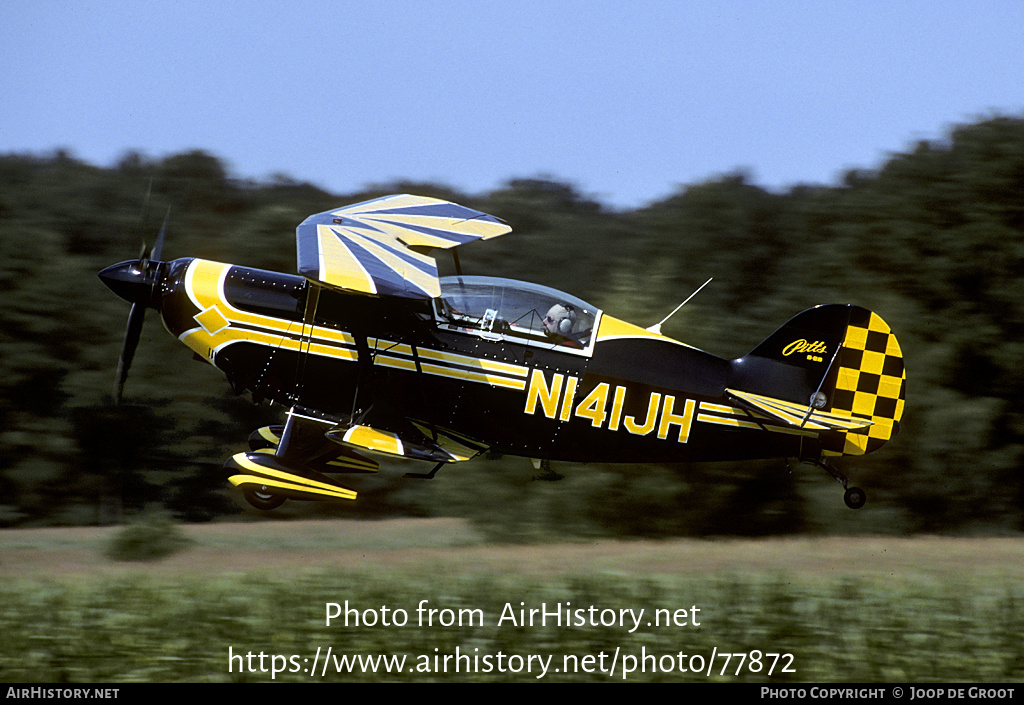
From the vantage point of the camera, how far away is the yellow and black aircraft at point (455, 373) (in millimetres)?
8969

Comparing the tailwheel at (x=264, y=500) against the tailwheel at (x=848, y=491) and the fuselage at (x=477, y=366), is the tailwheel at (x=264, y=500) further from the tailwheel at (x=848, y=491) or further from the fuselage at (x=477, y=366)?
the tailwheel at (x=848, y=491)

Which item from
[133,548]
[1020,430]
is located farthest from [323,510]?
[1020,430]

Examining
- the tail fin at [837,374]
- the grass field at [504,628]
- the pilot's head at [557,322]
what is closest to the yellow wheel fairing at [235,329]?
the pilot's head at [557,322]

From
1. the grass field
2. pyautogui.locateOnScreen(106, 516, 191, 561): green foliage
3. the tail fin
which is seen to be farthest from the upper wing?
pyautogui.locateOnScreen(106, 516, 191, 561): green foliage

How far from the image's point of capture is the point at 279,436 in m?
9.47

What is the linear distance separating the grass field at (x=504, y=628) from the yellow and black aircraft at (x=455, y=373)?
4.10 feet

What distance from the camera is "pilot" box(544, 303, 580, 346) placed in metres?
9.05

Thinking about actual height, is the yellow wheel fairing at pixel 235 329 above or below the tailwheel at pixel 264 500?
above

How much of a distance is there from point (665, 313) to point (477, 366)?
19.6ft

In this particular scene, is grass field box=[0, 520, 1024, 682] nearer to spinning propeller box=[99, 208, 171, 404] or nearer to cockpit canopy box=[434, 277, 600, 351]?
spinning propeller box=[99, 208, 171, 404]

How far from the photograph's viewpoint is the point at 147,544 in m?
14.4

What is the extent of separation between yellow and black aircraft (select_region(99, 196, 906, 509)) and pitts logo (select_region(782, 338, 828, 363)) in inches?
13.1

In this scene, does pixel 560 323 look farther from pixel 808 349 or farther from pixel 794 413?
pixel 808 349

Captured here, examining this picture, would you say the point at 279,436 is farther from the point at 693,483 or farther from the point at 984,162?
the point at 984,162
